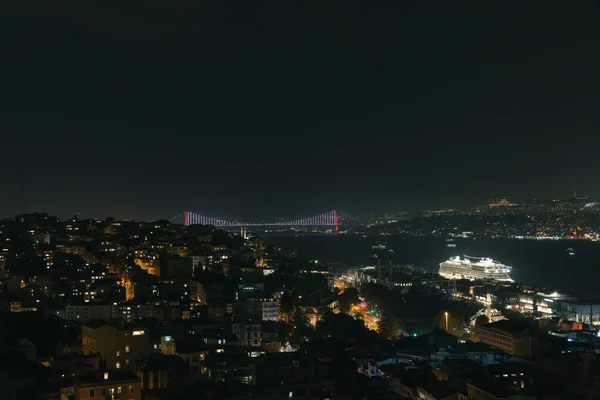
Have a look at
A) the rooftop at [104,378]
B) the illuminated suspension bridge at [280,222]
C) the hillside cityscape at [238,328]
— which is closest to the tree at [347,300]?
the hillside cityscape at [238,328]

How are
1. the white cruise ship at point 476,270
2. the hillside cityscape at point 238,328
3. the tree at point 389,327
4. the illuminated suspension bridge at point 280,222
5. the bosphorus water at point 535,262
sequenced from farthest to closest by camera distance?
the illuminated suspension bridge at point 280,222
the white cruise ship at point 476,270
the bosphorus water at point 535,262
the tree at point 389,327
the hillside cityscape at point 238,328

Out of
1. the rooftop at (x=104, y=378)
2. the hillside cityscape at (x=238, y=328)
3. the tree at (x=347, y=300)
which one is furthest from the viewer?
the tree at (x=347, y=300)

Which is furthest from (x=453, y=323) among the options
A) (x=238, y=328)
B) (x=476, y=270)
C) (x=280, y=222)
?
(x=280, y=222)

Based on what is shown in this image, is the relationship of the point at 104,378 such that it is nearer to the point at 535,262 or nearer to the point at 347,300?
the point at 347,300

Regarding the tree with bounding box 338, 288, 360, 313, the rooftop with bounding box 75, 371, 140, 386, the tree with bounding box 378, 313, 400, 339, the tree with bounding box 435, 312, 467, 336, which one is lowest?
the tree with bounding box 435, 312, 467, 336

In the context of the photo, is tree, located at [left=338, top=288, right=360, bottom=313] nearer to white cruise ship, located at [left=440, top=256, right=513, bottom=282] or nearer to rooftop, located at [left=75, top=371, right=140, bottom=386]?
rooftop, located at [left=75, top=371, right=140, bottom=386]

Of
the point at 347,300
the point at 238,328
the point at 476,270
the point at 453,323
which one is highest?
the point at 238,328

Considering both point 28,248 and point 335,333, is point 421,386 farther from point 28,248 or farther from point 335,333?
point 28,248

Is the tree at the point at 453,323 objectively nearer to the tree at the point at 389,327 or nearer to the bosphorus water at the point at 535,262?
the tree at the point at 389,327

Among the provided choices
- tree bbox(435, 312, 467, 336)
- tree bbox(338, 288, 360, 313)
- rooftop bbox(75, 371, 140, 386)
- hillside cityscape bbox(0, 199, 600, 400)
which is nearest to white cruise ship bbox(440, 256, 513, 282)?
hillside cityscape bbox(0, 199, 600, 400)
